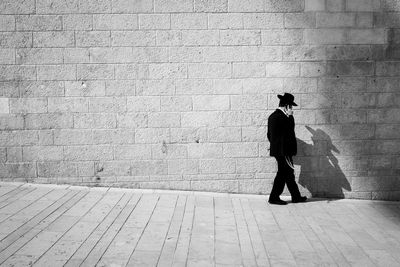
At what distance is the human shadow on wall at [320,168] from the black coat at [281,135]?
2.16 ft

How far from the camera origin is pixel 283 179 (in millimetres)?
6699

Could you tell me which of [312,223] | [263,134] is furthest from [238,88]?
[312,223]

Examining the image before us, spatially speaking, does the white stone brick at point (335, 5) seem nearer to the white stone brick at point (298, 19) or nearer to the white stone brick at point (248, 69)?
the white stone brick at point (298, 19)

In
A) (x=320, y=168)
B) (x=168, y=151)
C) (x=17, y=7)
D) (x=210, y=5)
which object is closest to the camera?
(x=17, y=7)

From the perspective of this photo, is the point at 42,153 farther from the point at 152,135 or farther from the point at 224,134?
the point at 224,134

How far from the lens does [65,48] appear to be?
6.91 metres

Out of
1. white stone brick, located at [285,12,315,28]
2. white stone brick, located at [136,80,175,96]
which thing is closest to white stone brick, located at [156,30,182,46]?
white stone brick, located at [136,80,175,96]

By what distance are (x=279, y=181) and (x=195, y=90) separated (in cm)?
208

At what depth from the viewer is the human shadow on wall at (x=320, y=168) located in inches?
285

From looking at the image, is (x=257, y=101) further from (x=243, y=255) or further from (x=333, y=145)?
(x=243, y=255)

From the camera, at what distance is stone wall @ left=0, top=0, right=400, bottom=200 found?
6.91 metres

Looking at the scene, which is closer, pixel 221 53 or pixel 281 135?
pixel 281 135

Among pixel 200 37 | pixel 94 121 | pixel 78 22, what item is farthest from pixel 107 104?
pixel 200 37

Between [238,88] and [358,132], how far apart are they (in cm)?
227
